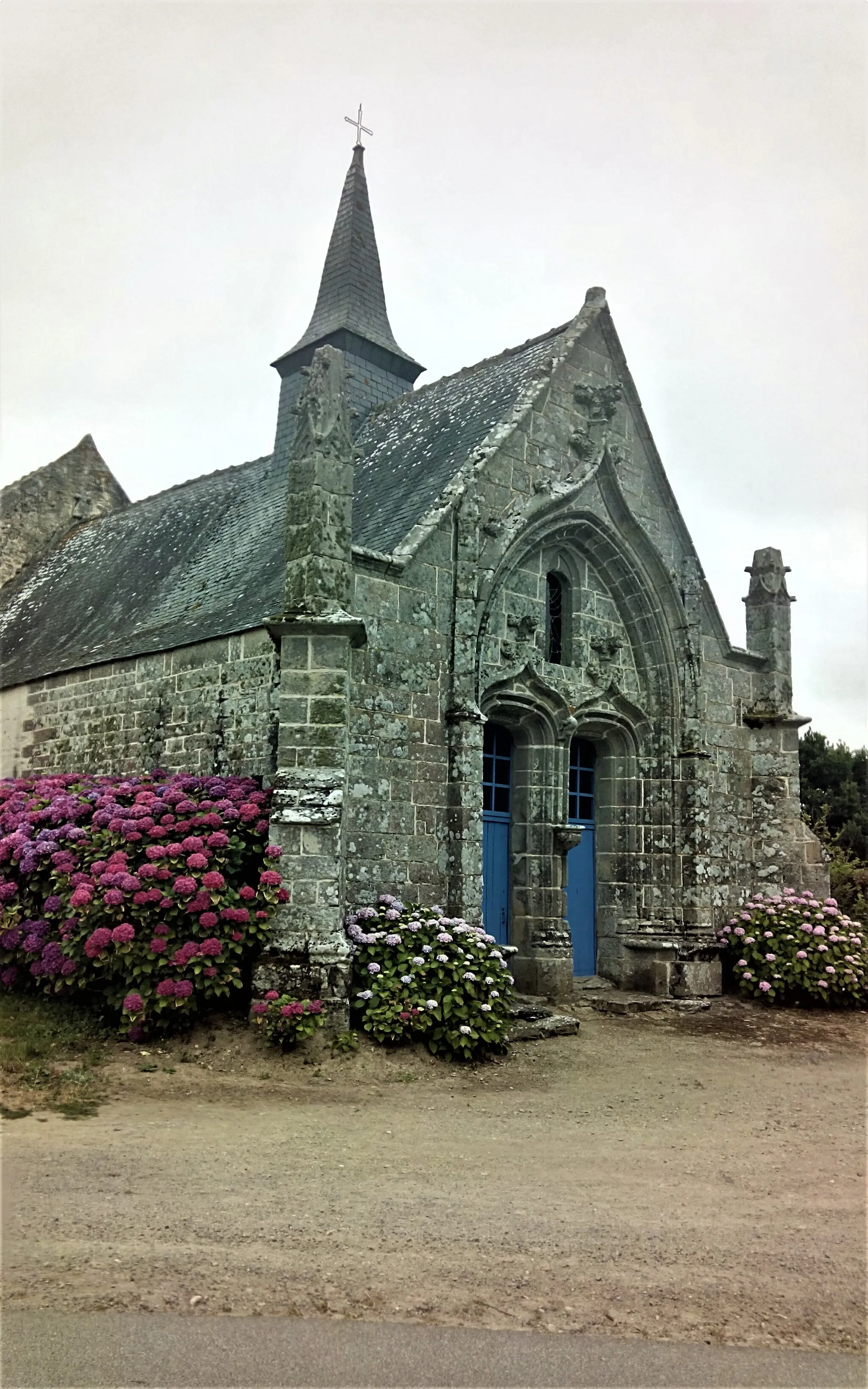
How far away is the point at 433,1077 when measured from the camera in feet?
24.7

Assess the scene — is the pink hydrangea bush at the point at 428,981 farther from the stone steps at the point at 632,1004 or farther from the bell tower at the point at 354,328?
the bell tower at the point at 354,328

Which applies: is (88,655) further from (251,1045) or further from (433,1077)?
(433,1077)

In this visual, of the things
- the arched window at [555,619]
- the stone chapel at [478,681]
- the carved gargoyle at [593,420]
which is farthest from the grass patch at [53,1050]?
the carved gargoyle at [593,420]

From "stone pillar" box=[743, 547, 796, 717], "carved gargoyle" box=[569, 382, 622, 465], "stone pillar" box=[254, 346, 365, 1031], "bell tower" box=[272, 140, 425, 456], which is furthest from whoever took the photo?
"bell tower" box=[272, 140, 425, 456]

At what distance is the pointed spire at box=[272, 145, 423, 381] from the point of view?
1722 centimetres

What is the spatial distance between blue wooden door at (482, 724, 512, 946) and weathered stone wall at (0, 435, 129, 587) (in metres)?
12.3

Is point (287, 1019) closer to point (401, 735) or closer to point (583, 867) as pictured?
point (401, 735)

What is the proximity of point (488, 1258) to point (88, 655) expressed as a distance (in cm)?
1065

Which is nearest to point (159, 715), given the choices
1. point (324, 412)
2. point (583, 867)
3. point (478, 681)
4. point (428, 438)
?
point (478, 681)

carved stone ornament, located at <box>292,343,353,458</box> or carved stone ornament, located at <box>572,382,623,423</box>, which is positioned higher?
carved stone ornament, located at <box>572,382,623,423</box>

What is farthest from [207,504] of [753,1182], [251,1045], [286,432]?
[753,1182]

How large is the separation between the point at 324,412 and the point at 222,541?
5.74 metres

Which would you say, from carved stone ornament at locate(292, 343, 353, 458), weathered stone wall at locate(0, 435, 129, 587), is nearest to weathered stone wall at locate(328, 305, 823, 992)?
→ carved stone ornament at locate(292, 343, 353, 458)

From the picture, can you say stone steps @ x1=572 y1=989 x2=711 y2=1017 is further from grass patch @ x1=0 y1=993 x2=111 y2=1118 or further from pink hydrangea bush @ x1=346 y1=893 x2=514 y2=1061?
grass patch @ x1=0 y1=993 x2=111 y2=1118
